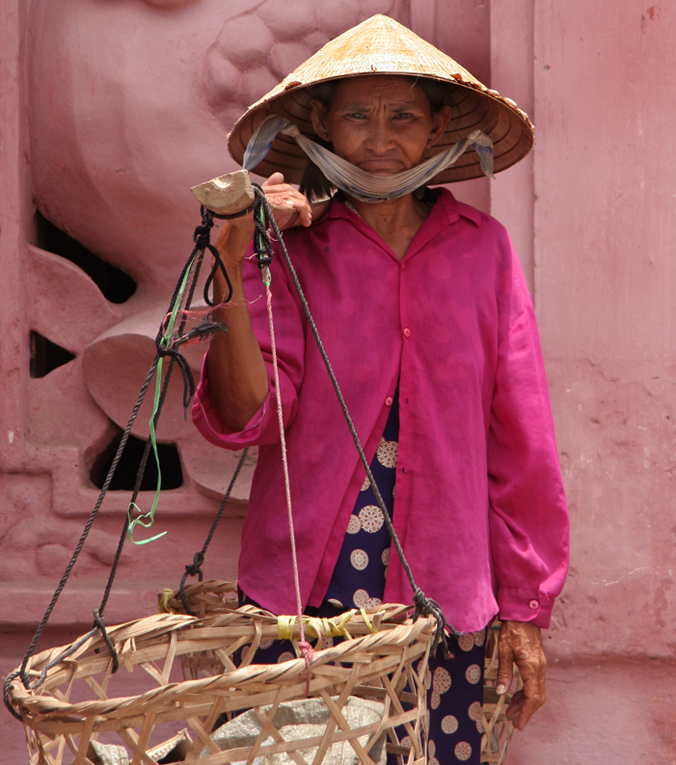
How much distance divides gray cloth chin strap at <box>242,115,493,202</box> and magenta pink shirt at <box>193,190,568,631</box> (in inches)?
2.9

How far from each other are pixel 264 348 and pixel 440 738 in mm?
750

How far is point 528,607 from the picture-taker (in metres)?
1.80

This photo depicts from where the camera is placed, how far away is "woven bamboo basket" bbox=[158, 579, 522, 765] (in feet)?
6.47

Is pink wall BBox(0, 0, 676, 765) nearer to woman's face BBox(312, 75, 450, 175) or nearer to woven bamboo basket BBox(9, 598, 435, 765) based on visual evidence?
woman's face BBox(312, 75, 450, 175)

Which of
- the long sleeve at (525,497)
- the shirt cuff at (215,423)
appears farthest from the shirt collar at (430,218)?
the shirt cuff at (215,423)

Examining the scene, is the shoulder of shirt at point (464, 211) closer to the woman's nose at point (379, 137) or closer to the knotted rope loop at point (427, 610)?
the woman's nose at point (379, 137)

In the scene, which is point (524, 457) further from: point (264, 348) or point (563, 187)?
point (563, 187)

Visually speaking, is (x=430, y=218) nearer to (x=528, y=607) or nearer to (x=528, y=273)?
(x=528, y=273)

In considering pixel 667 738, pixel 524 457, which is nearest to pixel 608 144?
pixel 524 457

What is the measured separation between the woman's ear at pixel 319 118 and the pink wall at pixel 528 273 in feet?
1.58

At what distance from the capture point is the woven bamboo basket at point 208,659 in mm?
1972

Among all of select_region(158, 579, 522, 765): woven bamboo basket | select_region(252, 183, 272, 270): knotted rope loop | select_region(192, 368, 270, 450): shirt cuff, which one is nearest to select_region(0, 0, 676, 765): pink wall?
select_region(158, 579, 522, 765): woven bamboo basket

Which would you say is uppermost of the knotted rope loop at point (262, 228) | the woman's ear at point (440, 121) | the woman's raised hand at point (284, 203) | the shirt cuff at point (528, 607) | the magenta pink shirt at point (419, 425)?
the woman's ear at point (440, 121)

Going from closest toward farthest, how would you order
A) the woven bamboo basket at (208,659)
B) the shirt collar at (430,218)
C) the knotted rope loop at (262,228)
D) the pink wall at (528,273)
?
the knotted rope loop at (262,228) → the shirt collar at (430,218) → the woven bamboo basket at (208,659) → the pink wall at (528,273)
